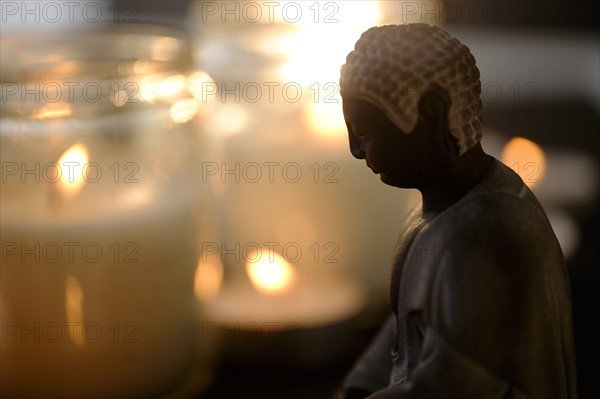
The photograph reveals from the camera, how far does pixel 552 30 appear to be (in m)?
1.60

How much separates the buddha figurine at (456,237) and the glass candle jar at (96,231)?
340 millimetres

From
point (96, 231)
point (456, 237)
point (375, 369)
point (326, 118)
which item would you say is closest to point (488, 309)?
point (456, 237)

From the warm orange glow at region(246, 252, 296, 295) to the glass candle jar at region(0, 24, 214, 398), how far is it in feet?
0.35

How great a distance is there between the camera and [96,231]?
755 mm

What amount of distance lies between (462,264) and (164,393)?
45cm

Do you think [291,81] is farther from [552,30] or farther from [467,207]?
[552,30]

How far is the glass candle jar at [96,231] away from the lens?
74 cm

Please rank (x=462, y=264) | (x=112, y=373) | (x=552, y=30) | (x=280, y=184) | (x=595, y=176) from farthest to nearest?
1. (x=552, y=30)
2. (x=595, y=176)
3. (x=280, y=184)
4. (x=112, y=373)
5. (x=462, y=264)

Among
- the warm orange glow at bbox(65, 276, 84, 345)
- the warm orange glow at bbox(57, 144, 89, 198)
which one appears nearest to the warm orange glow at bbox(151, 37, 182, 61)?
the warm orange glow at bbox(57, 144, 89, 198)

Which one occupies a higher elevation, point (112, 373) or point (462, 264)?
point (462, 264)

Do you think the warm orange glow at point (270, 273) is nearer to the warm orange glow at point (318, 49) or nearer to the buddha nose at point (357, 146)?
the warm orange glow at point (318, 49)

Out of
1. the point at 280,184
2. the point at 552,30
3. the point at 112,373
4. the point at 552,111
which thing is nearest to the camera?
the point at 112,373

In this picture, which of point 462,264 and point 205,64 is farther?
point 205,64

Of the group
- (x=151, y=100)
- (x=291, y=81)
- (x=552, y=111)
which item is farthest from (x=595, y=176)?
(x=151, y=100)
